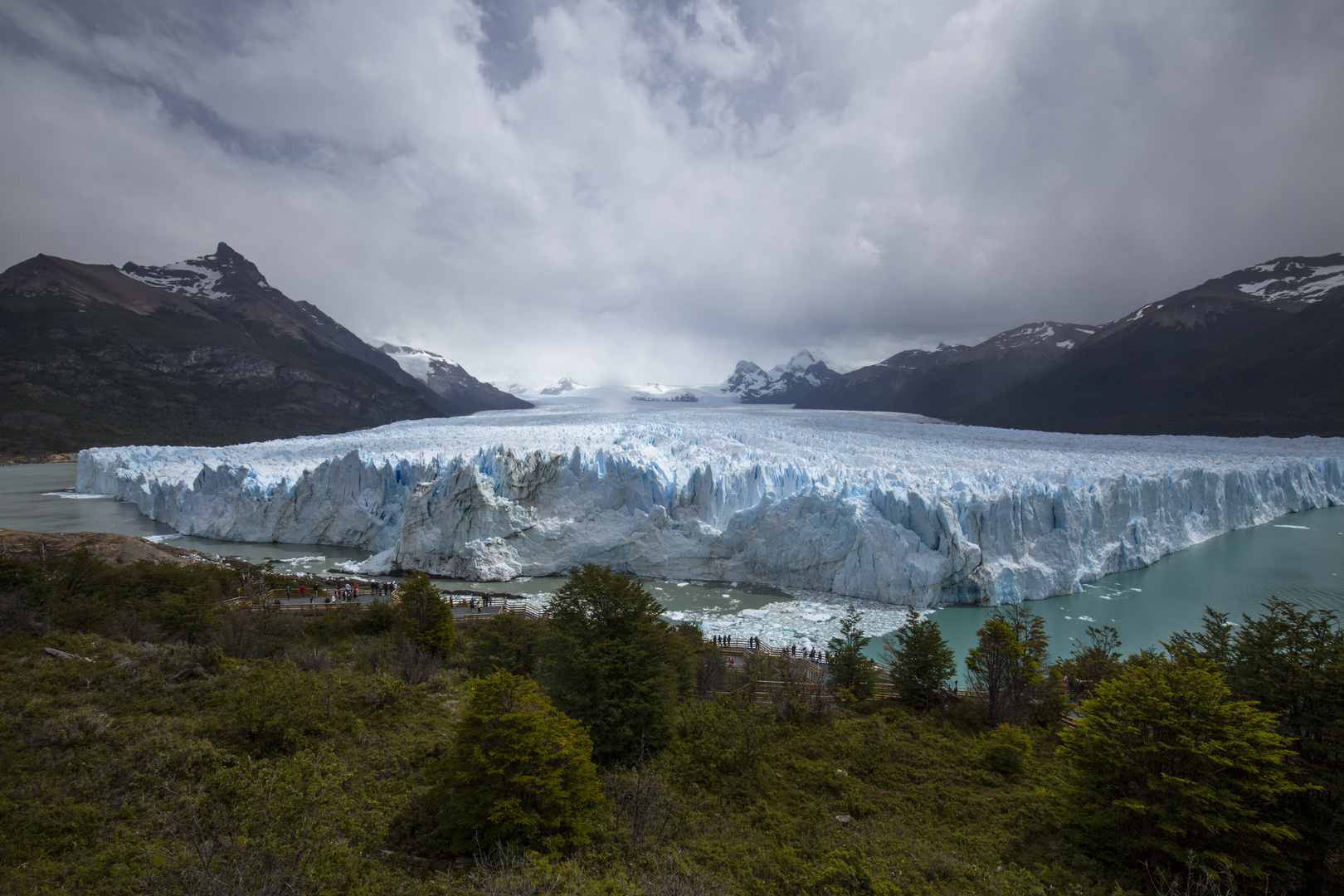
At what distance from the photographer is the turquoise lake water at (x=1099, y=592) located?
54.8 feet

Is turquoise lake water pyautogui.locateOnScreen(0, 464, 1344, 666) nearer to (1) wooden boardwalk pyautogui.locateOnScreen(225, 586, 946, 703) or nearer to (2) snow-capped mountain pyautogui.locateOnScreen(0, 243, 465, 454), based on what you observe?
(1) wooden boardwalk pyautogui.locateOnScreen(225, 586, 946, 703)

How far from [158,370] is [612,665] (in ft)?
310

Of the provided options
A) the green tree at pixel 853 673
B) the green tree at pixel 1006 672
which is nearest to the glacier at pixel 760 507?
the green tree at pixel 853 673

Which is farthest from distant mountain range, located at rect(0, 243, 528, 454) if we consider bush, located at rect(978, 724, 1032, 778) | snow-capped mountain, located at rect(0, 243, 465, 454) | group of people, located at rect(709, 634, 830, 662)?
bush, located at rect(978, 724, 1032, 778)

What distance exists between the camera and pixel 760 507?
21.3 m

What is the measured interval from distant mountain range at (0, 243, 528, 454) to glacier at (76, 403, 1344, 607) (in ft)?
140

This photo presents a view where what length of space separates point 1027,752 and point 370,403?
327 feet

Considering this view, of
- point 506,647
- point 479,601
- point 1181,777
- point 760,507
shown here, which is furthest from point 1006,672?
point 479,601

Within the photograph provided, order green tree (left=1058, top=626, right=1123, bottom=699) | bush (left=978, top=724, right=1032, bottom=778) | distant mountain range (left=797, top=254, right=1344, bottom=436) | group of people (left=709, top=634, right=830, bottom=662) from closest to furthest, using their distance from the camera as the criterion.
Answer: bush (left=978, top=724, right=1032, bottom=778) < green tree (left=1058, top=626, right=1123, bottom=699) < group of people (left=709, top=634, right=830, bottom=662) < distant mountain range (left=797, top=254, right=1344, bottom=436)

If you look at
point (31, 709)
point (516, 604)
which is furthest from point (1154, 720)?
point (516, 604)

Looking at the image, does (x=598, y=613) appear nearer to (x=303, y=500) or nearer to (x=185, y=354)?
(x=303, y=500)

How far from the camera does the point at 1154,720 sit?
16.9ft

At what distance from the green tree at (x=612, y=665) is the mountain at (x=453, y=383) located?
14393cm

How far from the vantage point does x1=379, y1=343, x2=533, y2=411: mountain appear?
149913mm
